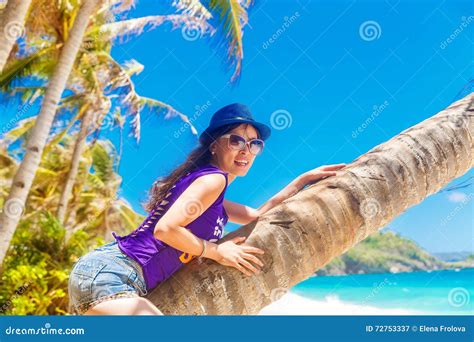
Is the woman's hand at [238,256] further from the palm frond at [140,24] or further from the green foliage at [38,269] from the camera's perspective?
the palm frond at [140,24]

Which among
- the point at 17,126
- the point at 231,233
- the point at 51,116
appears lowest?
the point at 231,233

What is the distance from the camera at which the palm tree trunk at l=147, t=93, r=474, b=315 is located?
1919 millimetres

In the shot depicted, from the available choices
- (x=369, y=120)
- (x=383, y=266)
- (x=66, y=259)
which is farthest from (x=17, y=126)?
(x=383, y=266)

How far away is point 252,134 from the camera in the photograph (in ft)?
7.98

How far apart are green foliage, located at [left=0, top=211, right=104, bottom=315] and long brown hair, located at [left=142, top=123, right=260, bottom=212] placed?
16.8 ft

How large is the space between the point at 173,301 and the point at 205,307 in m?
0.11

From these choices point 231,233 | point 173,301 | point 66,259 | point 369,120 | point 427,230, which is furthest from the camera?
point 427,230

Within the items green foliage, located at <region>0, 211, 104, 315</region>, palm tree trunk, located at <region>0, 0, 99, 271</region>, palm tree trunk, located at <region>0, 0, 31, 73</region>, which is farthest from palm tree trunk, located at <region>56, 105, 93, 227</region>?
palm tree trunk, located at <region>0, 0, 31, 73</region>

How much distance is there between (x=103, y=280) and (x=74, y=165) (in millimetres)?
9915

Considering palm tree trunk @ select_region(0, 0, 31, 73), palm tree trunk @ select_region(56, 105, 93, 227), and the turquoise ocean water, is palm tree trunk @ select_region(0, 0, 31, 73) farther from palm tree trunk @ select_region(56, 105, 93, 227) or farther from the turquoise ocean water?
the turquoise ocean water
